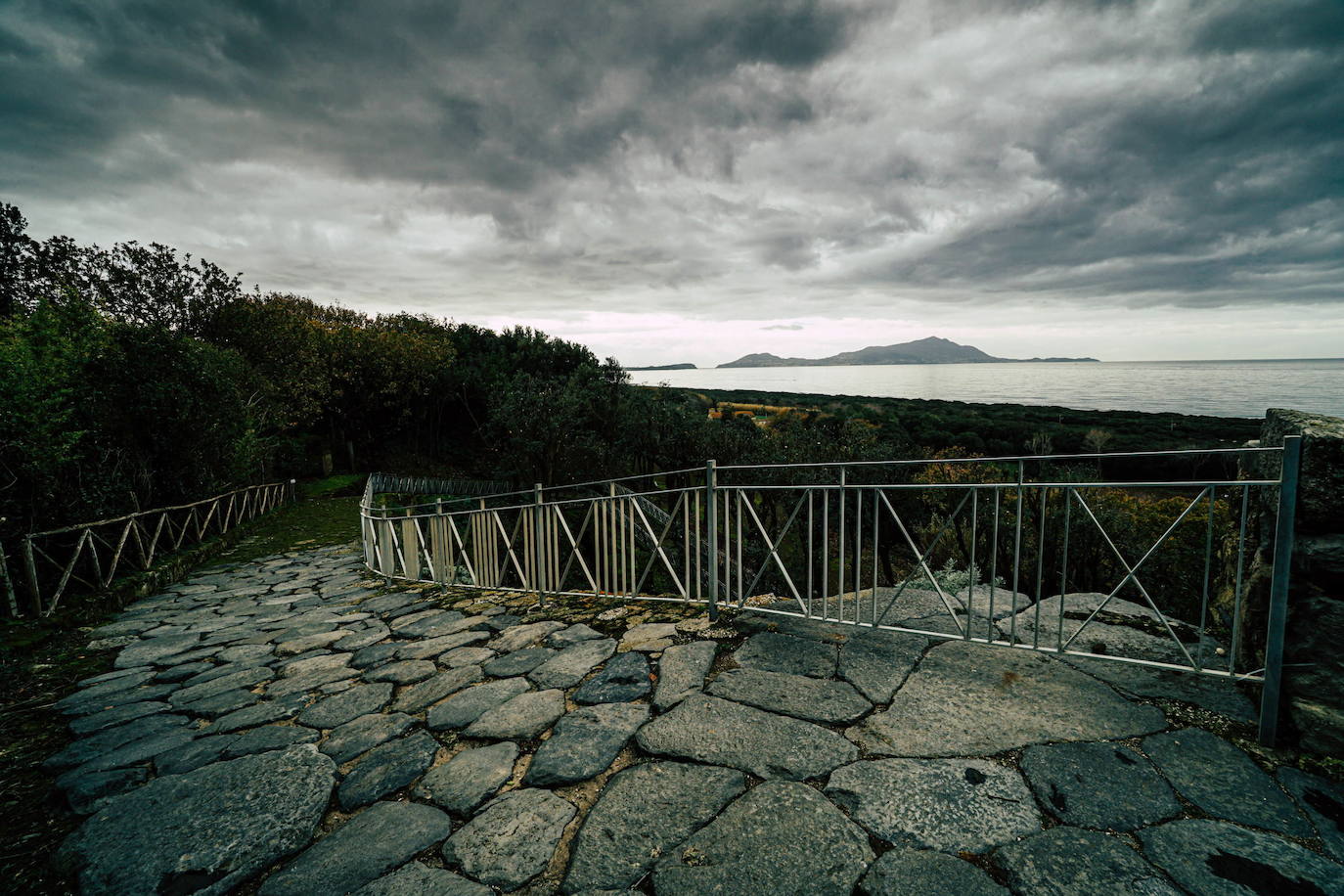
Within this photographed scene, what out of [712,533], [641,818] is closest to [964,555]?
[712,533]

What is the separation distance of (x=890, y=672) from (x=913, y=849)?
1.17m

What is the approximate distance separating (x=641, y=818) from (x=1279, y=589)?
261 cm

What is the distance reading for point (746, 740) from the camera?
7.17 ft

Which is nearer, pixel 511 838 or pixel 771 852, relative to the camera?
pixel 771 852

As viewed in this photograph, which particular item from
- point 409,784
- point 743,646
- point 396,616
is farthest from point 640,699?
point 396,616

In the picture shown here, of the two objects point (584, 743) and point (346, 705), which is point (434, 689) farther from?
point (584, 743)

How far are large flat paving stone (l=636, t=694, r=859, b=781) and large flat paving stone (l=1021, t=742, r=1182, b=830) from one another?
67cm

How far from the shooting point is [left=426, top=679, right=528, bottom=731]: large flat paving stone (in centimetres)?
253

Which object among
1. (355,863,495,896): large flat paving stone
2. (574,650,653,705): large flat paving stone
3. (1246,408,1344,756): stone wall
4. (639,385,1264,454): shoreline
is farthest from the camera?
(639,385,1264,454): shoreline

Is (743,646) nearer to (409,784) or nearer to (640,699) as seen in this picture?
(640,699)

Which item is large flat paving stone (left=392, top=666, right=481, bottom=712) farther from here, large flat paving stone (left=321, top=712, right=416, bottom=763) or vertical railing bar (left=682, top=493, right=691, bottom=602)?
vertical railing bar (left=682, top=493, right=691, bottom=602)

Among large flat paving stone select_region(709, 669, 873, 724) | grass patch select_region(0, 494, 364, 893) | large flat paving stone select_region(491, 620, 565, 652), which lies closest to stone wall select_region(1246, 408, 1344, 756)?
large flat paving stone select_region(709, 669, 873, 724)

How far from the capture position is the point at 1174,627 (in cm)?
315

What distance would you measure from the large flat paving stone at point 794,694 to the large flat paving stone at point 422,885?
4.37ft
